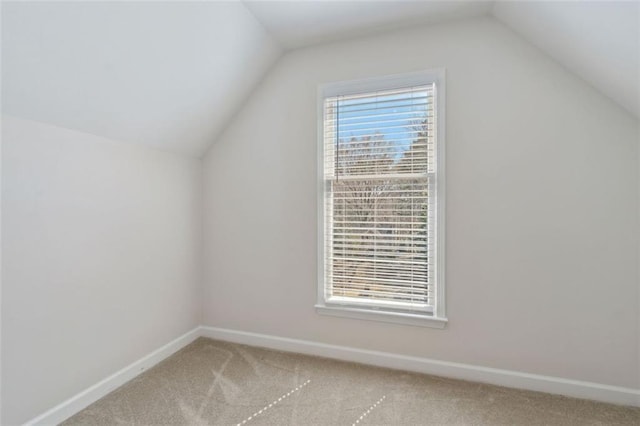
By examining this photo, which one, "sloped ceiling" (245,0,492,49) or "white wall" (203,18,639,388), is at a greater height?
"sloped ceiling" (245,0,492,49)

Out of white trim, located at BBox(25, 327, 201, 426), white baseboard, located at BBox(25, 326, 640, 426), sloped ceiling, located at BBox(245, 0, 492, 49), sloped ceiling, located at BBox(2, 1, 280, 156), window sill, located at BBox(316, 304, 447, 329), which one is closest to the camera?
sloped ceiling, located at BBox(2, 1, 280, 156)

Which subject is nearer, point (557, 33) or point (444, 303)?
point (557, 33)

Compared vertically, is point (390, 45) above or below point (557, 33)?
above

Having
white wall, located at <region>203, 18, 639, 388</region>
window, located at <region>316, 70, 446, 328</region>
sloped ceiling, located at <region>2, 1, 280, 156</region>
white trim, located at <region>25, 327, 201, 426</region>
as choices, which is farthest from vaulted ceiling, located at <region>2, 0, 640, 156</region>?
white trim, located at <region>25, 327, 201, 426</region>

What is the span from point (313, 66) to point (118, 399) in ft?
8.70

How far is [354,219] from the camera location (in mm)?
2568

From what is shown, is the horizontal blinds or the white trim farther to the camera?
the horizontal blinds

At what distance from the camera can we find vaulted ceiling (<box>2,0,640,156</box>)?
4.92 feet

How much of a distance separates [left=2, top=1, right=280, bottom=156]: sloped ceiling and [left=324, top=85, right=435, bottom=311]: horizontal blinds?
79 cm

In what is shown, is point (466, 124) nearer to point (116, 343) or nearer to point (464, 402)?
point (464, 402)

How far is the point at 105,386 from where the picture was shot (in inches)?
82.8

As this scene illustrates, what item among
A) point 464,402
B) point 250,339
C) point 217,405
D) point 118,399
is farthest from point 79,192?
point 464,402

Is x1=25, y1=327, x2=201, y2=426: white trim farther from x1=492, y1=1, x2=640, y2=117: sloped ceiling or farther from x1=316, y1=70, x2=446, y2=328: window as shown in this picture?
x1=492, y1=1, x2=640, y2=117: sloped ceiling

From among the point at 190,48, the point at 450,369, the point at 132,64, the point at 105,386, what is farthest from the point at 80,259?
the point at 450,369
